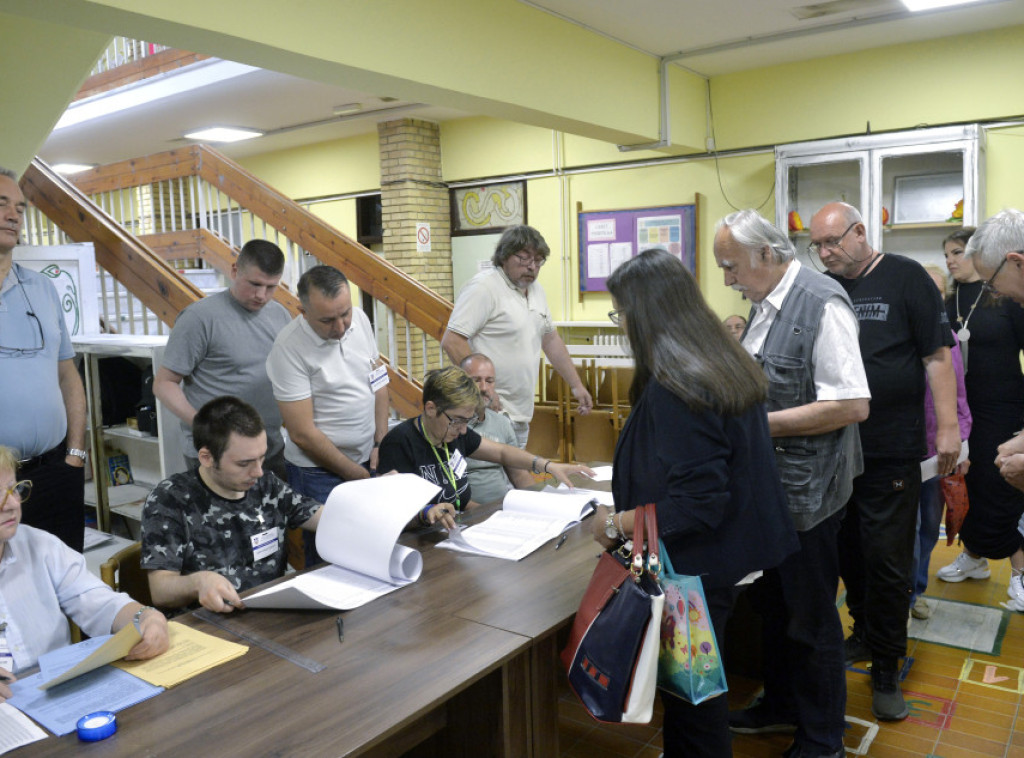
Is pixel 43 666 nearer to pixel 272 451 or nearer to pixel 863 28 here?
pixel 272 451

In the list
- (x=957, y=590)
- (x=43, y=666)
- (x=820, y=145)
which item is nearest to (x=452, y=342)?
(x=43, y=666)

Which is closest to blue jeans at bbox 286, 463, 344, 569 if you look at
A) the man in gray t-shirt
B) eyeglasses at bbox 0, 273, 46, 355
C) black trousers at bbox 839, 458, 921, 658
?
the man in gray t-shirt

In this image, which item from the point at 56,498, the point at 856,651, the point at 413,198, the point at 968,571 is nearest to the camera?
the point at 56,498

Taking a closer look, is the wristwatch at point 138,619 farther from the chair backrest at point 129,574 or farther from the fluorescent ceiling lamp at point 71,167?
the fluorescent ceiling lamp at point 71,167

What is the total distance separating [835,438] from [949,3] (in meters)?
3.63

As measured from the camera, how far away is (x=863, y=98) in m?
5.69

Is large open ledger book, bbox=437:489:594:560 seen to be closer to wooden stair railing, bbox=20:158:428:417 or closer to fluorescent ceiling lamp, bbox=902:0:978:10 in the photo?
wooden stair railing, bbox=20:158:428:417

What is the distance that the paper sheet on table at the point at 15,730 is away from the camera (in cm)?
136

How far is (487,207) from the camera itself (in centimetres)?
786

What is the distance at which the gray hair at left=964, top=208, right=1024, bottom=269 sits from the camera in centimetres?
221

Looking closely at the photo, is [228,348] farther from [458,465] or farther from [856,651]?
[856,651]

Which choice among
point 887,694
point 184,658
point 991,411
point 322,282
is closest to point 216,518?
point 184,658

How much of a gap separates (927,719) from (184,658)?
7.96 feet

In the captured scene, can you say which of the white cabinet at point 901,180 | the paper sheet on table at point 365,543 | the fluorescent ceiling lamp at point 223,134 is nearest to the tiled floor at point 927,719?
the paper sheet on table at point 365,543
